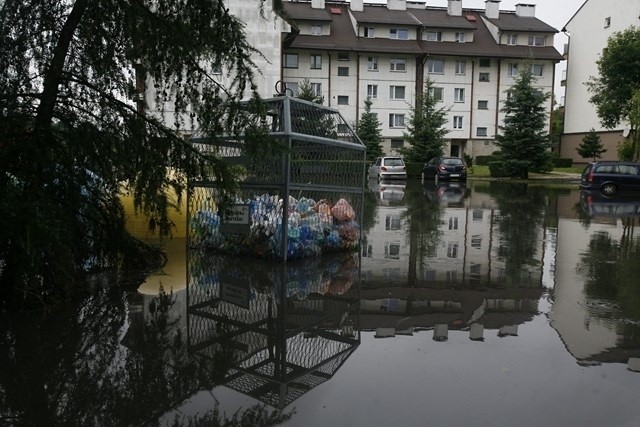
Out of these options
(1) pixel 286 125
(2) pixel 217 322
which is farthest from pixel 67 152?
(1) pixel 286 125

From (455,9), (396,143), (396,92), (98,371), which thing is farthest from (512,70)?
(98,371)

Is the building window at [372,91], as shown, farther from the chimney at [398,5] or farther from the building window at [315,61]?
the chimney at [398,5]

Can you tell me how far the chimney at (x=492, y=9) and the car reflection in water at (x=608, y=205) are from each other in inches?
1634

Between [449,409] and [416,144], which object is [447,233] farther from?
[416,144]

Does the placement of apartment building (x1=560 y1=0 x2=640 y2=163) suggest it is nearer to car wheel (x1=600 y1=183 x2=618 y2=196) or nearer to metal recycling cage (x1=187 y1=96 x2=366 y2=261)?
car wheel (x1=600 y1=183 x2=618 y2=196)

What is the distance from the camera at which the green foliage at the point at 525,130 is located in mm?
40219

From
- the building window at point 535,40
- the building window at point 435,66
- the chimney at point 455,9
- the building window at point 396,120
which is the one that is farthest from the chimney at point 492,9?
the building window at point 396,120

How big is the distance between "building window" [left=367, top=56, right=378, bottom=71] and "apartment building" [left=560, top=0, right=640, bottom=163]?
19510mm

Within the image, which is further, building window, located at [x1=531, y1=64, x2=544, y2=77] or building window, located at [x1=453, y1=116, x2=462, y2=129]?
building window, located at [x1=453, y1=116, x2=462, y2=129]

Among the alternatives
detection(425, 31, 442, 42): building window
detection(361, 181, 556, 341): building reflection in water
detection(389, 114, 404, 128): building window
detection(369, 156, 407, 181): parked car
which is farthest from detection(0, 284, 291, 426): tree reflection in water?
detection(425, 31, 442, 42): building window

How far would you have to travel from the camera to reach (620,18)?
5403 centimetres

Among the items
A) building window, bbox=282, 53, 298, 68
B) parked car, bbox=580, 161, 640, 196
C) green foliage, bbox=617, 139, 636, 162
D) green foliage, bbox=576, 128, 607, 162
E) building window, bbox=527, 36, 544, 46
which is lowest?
parked car, bbox=580, 161, 640, 196

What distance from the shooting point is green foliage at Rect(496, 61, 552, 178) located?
40.2m

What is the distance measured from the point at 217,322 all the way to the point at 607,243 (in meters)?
9.04
